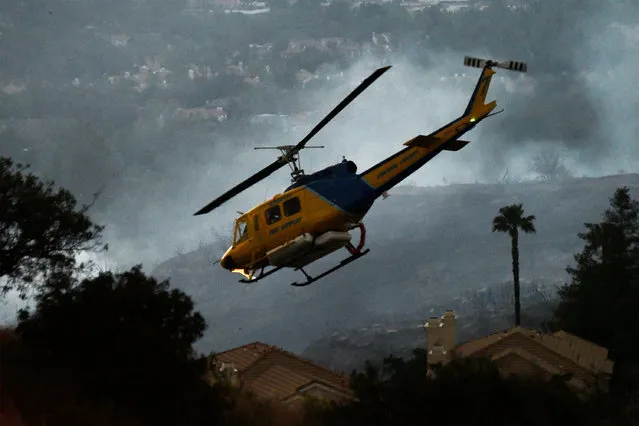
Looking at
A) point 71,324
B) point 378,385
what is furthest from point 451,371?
point 71,324

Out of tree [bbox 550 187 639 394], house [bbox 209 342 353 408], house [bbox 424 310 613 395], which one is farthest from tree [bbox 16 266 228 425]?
tree [bbox 550 187 639 394]

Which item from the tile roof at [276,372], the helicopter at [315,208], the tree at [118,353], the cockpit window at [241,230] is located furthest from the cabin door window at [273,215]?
the tile roof at [276,372]

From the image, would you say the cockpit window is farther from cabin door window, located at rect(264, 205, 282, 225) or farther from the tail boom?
the tail boom

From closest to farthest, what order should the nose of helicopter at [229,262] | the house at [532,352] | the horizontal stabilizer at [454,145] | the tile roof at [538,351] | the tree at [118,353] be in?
the tree at [118,353], the horizontal stabilizer at [454,145], the nose of helicopter at [229,262], the house at [532,352], the tile roof at [538,351]

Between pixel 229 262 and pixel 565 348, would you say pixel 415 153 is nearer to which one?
pixel 229 262

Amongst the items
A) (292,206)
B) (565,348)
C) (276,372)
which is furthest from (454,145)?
(565,348)

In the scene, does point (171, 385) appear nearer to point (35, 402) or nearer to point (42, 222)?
point (35, 402)

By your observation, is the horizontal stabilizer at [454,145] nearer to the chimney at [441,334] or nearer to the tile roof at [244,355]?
the tile roof at [244,355]
